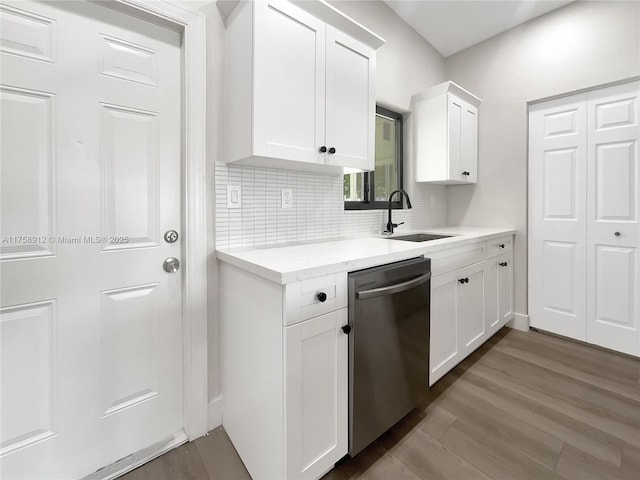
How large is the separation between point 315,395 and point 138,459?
0.90 metres

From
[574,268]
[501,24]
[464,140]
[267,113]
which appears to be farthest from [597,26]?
[267,113]

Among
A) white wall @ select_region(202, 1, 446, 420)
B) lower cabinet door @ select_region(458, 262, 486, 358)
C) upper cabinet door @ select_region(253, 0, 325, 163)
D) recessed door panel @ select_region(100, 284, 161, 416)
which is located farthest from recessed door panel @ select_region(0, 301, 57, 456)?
lower cabinet door @ select_region(458, 262, 486, 358)

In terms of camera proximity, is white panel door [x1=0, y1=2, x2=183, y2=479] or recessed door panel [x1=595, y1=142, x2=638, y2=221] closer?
white panel door [x1=0, y1=2, x2=183, y2=479]

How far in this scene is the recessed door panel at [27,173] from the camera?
102 cm

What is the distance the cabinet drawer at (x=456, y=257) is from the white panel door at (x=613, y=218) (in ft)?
3.29

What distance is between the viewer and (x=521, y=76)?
8.58ft

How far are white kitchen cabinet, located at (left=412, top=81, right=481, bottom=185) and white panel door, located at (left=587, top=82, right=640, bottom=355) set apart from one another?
2.81 ft

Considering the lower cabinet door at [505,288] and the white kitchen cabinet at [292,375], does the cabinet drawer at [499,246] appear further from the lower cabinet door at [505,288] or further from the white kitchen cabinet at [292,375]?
the white kitchen cabinet at [292,375]

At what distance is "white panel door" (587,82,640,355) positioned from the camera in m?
2.16

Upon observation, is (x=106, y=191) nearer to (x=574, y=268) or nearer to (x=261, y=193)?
(x=261, y=193)

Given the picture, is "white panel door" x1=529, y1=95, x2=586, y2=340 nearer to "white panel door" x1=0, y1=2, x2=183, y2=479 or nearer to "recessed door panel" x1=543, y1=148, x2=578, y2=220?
"recessed door panel" x1=543, y1=148, x2=578, y2=220

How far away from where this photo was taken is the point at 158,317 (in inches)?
53.2

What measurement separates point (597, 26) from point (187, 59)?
2961 millimetres

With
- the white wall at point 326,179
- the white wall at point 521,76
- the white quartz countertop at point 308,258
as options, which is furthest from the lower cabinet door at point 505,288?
the white quartz countertop at point 308,258
